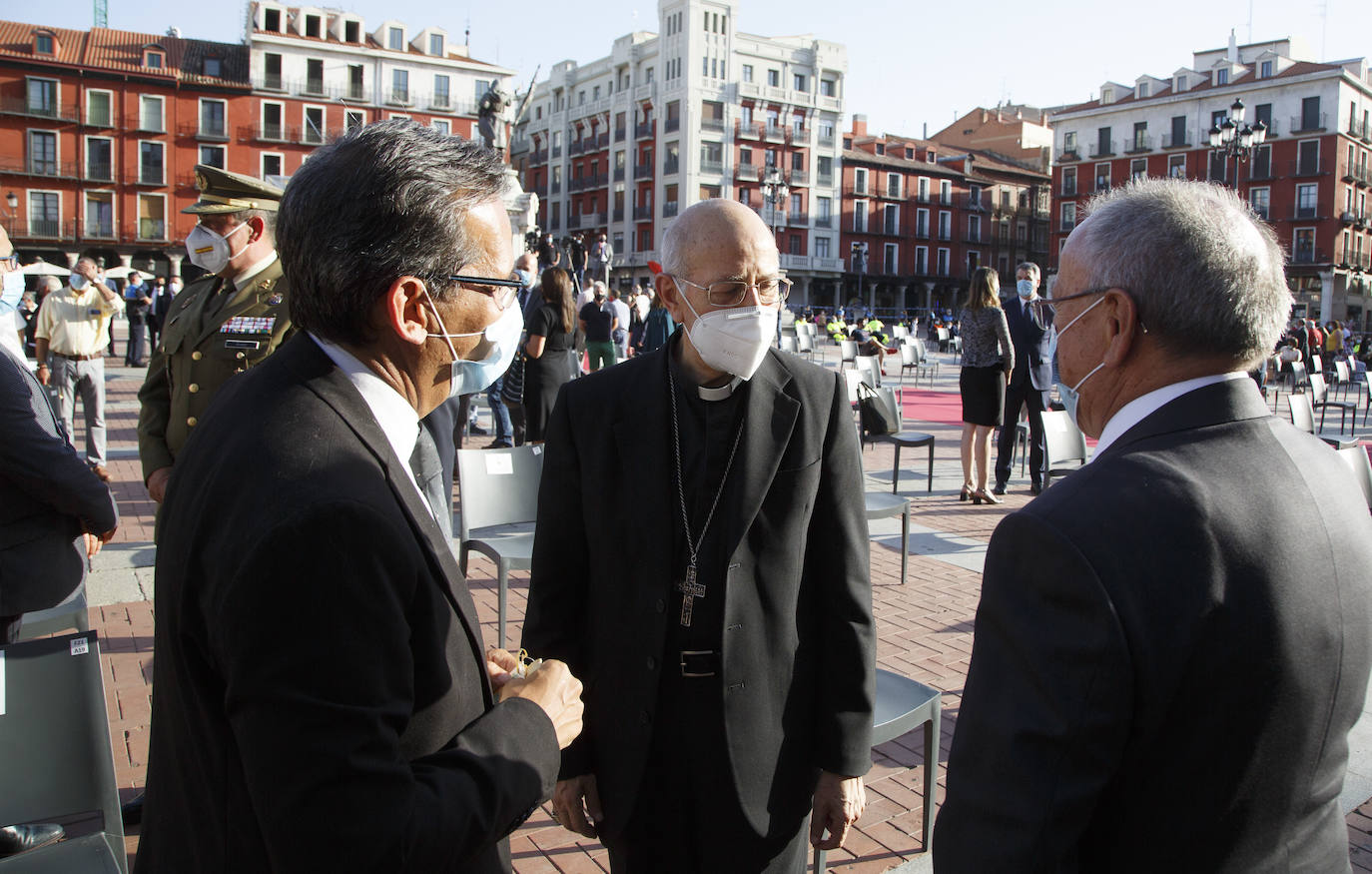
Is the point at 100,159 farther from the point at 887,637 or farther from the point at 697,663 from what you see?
the point at 697,663

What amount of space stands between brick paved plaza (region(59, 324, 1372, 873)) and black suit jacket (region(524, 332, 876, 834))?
0.37 m

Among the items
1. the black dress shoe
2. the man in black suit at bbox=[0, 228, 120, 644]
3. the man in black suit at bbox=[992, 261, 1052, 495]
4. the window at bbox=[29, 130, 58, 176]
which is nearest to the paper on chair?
the man in black suit at bbox=[0, 228, 120, 644]

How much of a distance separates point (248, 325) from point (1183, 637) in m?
3.13

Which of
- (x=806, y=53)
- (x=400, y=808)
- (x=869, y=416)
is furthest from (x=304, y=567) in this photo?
(x=806, y=53)

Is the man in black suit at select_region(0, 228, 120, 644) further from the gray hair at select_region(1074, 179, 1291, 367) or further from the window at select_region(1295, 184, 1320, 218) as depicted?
the window at select_region(1295, 184, 1320, 218)

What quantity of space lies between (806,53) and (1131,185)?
6551 cm

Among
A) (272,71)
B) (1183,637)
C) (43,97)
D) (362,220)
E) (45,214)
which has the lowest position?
(1183,637)

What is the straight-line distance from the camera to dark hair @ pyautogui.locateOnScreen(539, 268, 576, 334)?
779 centimetres

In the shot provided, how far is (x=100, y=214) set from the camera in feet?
148

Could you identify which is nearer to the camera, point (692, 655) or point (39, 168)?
point (692, 655)

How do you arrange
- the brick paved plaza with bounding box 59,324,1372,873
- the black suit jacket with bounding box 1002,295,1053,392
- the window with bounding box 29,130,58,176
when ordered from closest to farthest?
1. the brick paved plaza with bounding box 59,324,1372,873
2. the black suit jacket with bounding box 1002,295,1053,392
3. the window with bounding box 29,130,58,176

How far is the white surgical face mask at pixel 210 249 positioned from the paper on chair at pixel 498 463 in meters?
1.53

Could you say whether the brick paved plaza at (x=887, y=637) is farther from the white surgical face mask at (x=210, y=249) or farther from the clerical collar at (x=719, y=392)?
the white surgical face mask at (x=210, y=249)

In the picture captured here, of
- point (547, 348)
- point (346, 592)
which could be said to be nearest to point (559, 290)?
point (547, 348)
